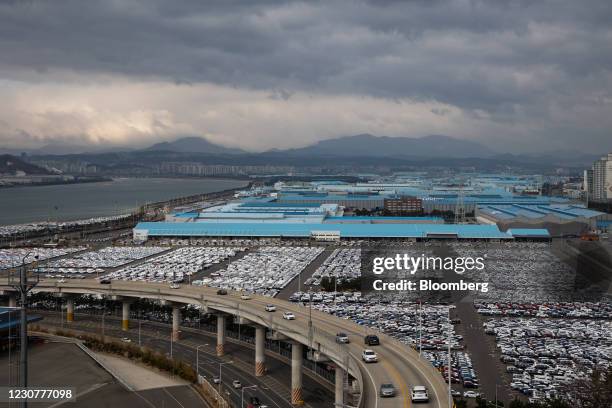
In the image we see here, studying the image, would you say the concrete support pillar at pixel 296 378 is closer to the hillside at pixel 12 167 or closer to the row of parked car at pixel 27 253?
the row of parked car at pixel 27 253

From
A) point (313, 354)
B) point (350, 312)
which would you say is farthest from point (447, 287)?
point (313, 354)

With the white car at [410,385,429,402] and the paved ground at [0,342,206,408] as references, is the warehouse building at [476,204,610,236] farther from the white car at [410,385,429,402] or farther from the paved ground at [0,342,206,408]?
the white car at [410,385,429,402]

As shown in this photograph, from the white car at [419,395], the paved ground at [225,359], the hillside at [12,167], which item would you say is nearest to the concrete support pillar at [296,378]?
the paved ground at [225,359]

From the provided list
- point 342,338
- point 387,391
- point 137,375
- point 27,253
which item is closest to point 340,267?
point 137,375

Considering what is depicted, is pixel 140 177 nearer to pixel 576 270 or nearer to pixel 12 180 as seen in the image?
pixel 12 180

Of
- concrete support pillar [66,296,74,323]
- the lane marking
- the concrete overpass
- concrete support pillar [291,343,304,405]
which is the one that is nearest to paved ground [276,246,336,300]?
the concrete overpass

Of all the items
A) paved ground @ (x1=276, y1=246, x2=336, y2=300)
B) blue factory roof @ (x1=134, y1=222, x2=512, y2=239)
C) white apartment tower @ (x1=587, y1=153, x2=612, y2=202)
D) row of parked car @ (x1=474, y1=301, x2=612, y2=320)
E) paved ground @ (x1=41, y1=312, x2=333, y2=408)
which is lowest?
paved ground @ (x1=41, y1=312, x2=333, y2=408)

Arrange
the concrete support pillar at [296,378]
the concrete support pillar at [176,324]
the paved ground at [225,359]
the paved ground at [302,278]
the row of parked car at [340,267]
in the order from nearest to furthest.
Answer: the concrete support pillar at [296,378], the paved ground at [225,359], the concrete support pillar at [176,324], the paved ground at [302,278], the row of parked car at [340,267]

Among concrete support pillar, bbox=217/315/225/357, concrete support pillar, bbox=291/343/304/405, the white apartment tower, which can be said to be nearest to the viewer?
concrete support pillar, bbox=291/343/304/405

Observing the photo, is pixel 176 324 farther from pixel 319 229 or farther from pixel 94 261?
pixel 319 229
